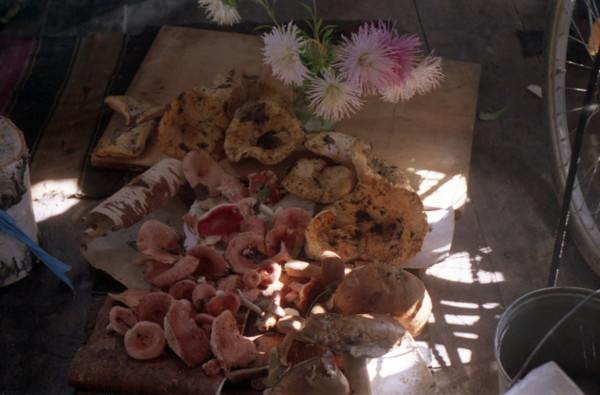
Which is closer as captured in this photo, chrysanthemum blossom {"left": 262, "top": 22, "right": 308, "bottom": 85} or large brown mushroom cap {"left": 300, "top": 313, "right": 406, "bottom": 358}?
large brown mushroom cap {"left": 300, "top": 313, "right": 406, "bottom": 358}

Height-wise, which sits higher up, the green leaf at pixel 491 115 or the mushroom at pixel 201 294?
the green leaf at pixel 491 115

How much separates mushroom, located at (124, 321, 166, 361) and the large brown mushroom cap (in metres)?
0.57

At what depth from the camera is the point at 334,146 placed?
329 centimetres

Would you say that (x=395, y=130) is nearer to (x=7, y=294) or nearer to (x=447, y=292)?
(x=447, y=292)

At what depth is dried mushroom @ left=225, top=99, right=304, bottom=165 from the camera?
3.36 m

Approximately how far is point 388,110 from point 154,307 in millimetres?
1599

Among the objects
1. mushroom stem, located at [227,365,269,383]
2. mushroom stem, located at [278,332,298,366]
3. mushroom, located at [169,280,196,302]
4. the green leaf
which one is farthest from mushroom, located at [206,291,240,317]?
the green leaf

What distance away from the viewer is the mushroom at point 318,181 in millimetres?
3256

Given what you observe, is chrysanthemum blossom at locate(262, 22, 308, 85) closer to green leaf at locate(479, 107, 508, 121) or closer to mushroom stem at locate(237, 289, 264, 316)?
mushroom stem at locate(237, 289, 264, 316)

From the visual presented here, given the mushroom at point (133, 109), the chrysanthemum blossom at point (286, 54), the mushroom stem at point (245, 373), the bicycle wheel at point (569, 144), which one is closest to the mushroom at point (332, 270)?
the mushroom stem at point (245, 373)

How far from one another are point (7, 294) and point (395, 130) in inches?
71.0

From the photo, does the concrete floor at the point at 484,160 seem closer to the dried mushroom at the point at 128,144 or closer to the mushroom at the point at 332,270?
the mushroom at the point at 332,270

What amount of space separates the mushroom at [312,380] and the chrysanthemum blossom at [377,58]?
3.95 ft

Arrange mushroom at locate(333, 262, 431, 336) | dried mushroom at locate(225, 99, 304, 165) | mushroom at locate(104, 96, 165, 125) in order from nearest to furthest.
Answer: mushroom at locate(333, 262, 431, 336)
dried mushroom at locate(225, 99, 304, 165)
mushroom at locate(104, 96, 165, 125)
